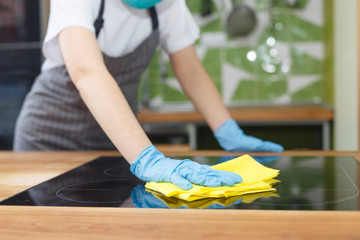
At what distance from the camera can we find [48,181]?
2.73 ft

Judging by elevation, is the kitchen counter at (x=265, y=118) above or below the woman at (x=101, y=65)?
below

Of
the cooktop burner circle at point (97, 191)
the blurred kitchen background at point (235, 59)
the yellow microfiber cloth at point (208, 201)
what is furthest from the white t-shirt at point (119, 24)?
the blurred kitchen background at point (235, 59)

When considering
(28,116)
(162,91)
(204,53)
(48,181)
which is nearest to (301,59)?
(204,53)

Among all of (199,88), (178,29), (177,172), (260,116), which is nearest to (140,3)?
(178,29)

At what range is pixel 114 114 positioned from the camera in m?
0.90

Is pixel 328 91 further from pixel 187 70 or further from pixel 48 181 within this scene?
pixel 48 181

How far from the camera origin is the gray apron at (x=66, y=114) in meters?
1.40

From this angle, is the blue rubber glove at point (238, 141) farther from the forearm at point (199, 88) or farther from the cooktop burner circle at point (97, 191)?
the cooktop burner circle at point (97, 191)

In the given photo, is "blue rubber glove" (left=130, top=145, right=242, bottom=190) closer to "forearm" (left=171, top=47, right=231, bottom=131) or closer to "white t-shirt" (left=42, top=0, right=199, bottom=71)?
"white t-shirt" (left=42, top=0, right=199, bottom=71)

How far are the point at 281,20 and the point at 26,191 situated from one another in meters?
2.25

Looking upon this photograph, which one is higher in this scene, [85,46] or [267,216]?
[85,46]

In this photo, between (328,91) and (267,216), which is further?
(328,91)

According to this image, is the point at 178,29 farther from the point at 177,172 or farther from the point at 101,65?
Answer: the point at 177,172

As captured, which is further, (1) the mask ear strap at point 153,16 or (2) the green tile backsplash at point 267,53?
(2) the green tile backsplash at point 267,53
